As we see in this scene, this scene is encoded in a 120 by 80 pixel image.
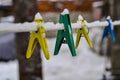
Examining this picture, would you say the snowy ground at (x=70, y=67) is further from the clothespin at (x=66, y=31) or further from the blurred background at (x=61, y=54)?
the clothespin at (x=66, y=31)

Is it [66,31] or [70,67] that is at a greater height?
[66,31]

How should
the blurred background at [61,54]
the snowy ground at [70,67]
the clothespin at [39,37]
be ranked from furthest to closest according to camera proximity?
the snowy ground at [70,67], the blurred background at [61,54], the clothespin at [39,37]

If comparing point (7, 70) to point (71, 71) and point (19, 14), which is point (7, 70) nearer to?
point (71, 71)

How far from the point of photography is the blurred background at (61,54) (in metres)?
3.89

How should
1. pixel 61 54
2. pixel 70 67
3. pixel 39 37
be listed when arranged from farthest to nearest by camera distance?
pixel 61 54
pixel 70 67
pixel 39 37

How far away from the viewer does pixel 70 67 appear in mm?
7406

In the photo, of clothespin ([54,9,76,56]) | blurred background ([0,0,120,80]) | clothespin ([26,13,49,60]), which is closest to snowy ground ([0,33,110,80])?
blurred background ([0,0,120,80])

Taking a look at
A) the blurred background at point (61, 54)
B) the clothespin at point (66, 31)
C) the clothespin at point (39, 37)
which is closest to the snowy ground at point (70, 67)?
the blurred background at point (61, 54)

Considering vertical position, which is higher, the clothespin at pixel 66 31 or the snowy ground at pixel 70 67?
the clothespin at pixel 66 31

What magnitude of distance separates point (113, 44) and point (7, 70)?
279cm

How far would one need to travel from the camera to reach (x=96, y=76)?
6.30m

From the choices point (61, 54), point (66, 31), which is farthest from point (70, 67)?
point (66, 31)

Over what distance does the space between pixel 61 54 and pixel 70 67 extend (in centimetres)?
121

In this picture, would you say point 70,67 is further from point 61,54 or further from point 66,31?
point 66,31
